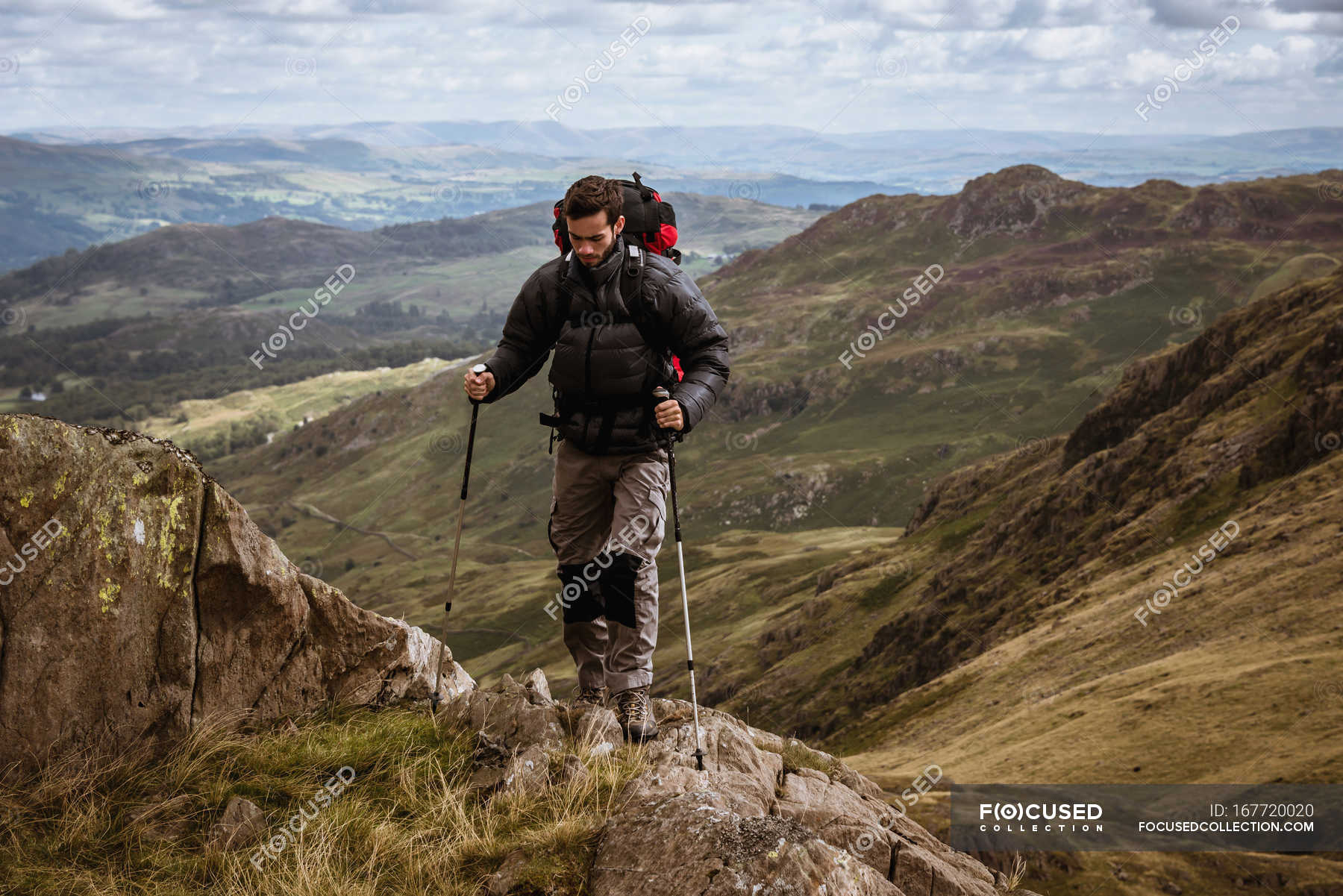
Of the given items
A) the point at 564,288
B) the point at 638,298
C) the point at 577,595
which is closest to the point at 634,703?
the point at 577,595

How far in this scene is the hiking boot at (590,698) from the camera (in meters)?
12.2

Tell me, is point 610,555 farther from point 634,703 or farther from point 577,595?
point 634,703

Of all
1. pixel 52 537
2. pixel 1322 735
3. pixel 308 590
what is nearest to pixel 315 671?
pixel 308 590

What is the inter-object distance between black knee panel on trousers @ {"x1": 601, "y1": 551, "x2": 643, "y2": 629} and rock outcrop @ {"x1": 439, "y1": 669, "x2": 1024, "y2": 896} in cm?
118

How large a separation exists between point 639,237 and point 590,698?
585 cm

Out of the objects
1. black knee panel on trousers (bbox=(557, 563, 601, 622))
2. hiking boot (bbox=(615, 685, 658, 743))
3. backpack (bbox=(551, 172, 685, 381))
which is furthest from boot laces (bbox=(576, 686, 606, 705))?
backpack (bbox=(551, 172, 685, 381))

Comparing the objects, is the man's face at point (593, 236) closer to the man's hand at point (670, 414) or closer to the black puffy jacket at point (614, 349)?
the black puffy jacket at point (614, 349)

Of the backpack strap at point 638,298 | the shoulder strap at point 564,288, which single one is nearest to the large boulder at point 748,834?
the backpack strap at point 638,298

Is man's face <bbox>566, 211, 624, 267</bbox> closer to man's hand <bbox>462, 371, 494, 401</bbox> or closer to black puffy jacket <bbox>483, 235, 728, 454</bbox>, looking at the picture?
black puffy jacket <bbox>483, 235, 728, 454</bbox>

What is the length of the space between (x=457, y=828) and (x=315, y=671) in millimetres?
4340

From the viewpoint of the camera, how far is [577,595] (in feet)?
40.0

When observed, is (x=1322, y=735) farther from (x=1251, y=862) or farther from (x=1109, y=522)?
(x=1109, y=522)

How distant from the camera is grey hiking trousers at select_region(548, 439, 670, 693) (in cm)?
1159

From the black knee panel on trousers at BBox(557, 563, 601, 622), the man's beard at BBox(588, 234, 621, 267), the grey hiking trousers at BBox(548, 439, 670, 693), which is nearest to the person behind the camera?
the man's beard at BBox(588, 234, 621, 267)
